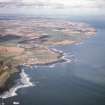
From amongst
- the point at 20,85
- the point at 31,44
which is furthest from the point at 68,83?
the point at 31,44

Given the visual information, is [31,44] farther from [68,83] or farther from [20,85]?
[68,83]

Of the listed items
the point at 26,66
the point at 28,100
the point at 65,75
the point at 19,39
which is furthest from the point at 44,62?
the point at 19,39

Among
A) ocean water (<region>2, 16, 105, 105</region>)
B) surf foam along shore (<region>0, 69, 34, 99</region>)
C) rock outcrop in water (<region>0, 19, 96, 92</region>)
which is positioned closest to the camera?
ocean water (<region>2, 16, 105, 105</region>)

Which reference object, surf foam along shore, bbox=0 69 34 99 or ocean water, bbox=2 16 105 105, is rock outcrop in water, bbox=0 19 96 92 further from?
ocean water, bbox=2 16 105 105

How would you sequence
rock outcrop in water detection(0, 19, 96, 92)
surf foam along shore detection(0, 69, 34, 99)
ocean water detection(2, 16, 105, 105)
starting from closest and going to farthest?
ocean water detection(2, 16, 105, 105), surf foam along shore detection(0, 69, 34, 99), rock outcrop in water detection(0, 19, 96, 92)

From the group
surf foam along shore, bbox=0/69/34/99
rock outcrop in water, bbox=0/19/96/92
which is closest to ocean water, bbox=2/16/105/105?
surf foam along shore, bbox=0/69/34/99

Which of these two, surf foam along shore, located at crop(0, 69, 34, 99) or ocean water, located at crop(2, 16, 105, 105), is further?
surf foam along shore, located at crop(0, 69, 34, 99)

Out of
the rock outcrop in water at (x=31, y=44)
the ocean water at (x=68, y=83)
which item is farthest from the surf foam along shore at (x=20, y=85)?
the rock outcrop in water at (x=31, y=44)

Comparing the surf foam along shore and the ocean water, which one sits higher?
the surf foam along shore
